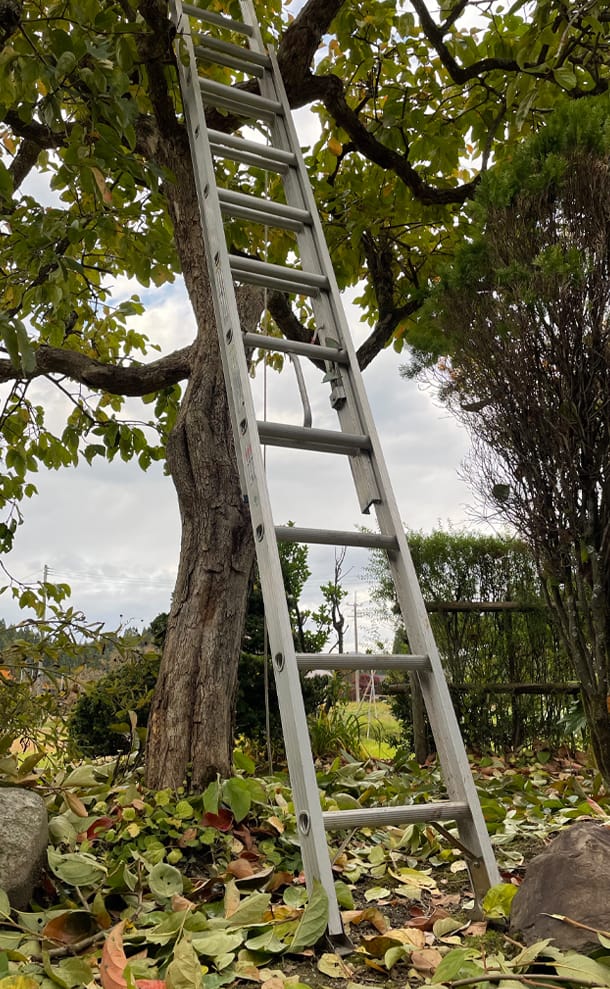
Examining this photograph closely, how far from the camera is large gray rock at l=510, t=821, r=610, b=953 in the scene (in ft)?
4.99

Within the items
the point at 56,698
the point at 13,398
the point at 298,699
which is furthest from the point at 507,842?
the point at 13,398

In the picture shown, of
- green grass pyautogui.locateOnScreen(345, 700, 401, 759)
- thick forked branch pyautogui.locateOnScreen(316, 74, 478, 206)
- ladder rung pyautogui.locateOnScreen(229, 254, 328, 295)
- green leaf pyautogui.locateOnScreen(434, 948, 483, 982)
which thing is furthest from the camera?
green grass pyautogui.locateOnScreen(345, 700, 401, 759)

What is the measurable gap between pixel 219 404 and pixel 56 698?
150cm

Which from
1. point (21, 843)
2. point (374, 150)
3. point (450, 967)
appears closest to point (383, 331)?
point (374, 150)

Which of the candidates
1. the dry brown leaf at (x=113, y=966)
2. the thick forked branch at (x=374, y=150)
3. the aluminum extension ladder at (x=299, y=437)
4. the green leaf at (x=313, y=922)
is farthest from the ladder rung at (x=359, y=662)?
the thick forked branch at (x=374, y=150)

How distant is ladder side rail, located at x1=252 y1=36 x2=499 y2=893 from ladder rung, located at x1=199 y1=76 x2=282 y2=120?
2.99 ft

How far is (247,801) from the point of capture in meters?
2.42

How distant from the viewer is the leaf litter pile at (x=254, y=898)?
1.51 metres

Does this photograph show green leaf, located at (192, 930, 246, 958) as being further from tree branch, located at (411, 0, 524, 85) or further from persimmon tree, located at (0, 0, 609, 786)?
tree branch, located at (411, 0, 524, 85)

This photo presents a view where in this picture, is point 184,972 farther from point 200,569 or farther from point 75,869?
point 200,569

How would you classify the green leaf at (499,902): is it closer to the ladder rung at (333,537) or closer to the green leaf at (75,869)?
the ladder rung at (333,537)

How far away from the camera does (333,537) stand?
6.89 feet

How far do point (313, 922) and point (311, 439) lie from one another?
1.30m

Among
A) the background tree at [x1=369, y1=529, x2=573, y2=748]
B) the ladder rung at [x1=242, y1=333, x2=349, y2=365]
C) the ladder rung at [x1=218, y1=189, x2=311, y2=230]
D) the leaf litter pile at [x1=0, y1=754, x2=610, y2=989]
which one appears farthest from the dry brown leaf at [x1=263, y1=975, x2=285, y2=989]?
the background tree at [x1=369, y1=529, x2=573, y2=748]
